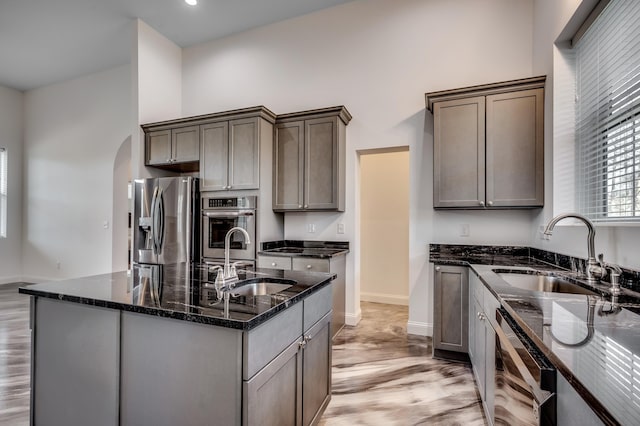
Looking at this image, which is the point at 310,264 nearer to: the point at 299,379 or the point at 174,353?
the point at 299,379

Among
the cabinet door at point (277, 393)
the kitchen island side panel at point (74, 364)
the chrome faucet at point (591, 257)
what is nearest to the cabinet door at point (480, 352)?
the chrome faucet at point (591, 257)

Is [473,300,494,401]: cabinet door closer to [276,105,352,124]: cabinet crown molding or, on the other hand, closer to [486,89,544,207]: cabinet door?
[486,89,544,207]: cabinet door

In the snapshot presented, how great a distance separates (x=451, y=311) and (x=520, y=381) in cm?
169

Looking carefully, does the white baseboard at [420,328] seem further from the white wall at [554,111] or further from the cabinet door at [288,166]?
the cabinet door at [288,166]

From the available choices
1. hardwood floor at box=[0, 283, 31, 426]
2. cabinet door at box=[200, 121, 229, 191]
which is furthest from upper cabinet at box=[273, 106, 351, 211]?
hardwood floor at box=[0, 283, 31, 426]

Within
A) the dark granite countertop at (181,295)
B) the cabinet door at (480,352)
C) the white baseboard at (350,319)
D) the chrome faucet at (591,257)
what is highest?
the chrome faucet at (591,257)

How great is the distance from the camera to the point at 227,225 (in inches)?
140

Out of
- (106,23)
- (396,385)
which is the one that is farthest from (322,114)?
(106,23)

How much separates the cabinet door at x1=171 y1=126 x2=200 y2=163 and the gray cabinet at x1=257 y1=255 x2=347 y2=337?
5.14 ft

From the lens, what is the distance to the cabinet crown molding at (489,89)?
107 inches

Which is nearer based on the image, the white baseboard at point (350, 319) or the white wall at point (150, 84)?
the white baseboard at point (350, 319)

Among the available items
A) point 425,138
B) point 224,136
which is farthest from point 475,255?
point 224,136

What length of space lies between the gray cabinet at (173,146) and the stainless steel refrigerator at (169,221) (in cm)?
32

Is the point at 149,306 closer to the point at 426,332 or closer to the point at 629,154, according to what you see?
the point at 629,154
